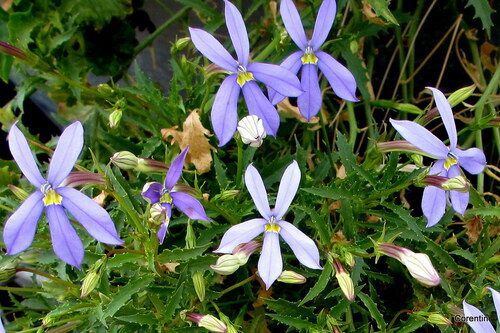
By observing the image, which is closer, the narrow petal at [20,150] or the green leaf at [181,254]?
the narrow petal at [20,150]

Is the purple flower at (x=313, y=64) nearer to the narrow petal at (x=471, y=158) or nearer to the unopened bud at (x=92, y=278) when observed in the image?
the narrow petal at (x=471, y=158)

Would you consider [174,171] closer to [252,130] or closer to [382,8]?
[252,130]

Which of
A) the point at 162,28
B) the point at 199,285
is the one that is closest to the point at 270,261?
the point at 199,285

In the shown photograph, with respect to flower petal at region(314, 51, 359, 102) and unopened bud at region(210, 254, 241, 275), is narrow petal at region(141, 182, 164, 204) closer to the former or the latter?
unopened bud at region(210, 254, 241, 275)

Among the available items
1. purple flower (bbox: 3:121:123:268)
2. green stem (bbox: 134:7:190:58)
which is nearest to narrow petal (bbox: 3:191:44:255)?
purple flower (bbox: 3:121:123:268)

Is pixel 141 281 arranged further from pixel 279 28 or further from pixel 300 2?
pixel 300 2

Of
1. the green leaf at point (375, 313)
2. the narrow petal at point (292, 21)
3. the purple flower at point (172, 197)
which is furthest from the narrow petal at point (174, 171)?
the green leaf at point (375, 313)

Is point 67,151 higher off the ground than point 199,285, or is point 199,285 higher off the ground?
point 67,151
